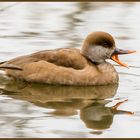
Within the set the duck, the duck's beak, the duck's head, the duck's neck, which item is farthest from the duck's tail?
the duck's beak

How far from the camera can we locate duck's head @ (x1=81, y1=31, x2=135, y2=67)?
39.0 ft

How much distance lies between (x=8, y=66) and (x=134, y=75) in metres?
1.93

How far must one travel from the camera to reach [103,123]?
381 inches

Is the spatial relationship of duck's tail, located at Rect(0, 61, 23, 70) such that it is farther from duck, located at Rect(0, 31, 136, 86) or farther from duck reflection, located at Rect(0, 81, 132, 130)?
duck reflection, located at Rect(0, 81, 132, 130)

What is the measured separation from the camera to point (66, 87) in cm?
1152

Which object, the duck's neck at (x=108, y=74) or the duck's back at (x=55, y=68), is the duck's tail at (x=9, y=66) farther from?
the duck's neck at (x=108, y=74)

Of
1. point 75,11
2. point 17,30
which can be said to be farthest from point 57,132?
point 75,11

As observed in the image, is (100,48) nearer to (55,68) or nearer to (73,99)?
(55,68)

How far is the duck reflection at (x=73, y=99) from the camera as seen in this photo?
392 inches

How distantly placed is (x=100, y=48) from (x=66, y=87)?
0.90 meters

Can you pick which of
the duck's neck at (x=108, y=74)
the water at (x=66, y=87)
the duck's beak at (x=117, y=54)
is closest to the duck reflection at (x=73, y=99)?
the water at (x=66, y=87)

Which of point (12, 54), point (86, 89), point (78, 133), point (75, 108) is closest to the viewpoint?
point (78, 133)

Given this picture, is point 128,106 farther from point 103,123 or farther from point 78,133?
point 78,133

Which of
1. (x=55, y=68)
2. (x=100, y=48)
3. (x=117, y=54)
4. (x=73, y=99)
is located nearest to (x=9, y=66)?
(x=55, y=68)
